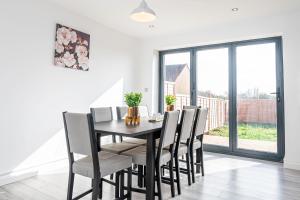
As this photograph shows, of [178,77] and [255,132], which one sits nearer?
[255,132]

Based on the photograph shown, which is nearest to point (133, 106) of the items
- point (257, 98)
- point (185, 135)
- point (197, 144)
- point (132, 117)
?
point (132, 117)

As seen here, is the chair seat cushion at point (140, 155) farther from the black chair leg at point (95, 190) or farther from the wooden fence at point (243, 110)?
the wooden fence at point (243, 110)

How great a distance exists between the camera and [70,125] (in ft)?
6.44

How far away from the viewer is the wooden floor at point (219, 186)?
2.45 metres

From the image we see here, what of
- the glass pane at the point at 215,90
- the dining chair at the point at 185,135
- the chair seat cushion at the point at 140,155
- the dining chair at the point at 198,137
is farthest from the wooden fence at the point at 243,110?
the chair seat cushion at the point at 140,155

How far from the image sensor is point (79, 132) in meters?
1.90

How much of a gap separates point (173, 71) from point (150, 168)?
11.2 feet

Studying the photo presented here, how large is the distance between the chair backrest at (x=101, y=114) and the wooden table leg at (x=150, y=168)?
1017 mm

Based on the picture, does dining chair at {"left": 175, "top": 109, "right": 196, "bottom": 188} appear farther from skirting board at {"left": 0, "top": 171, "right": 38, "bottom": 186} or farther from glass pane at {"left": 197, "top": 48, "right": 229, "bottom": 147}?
skirting board at {"left": 0, "top": 171, "right": 38, "bottom": 186}

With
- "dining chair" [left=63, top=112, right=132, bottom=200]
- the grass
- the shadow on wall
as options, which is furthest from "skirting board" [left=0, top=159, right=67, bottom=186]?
the grass

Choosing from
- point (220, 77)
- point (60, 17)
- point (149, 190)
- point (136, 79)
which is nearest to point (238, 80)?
point (220, 77)

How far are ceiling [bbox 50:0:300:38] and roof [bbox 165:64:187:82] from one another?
0.97 meters

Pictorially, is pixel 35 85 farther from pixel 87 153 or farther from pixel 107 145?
pixel 87 153

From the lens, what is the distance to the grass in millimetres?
3969
